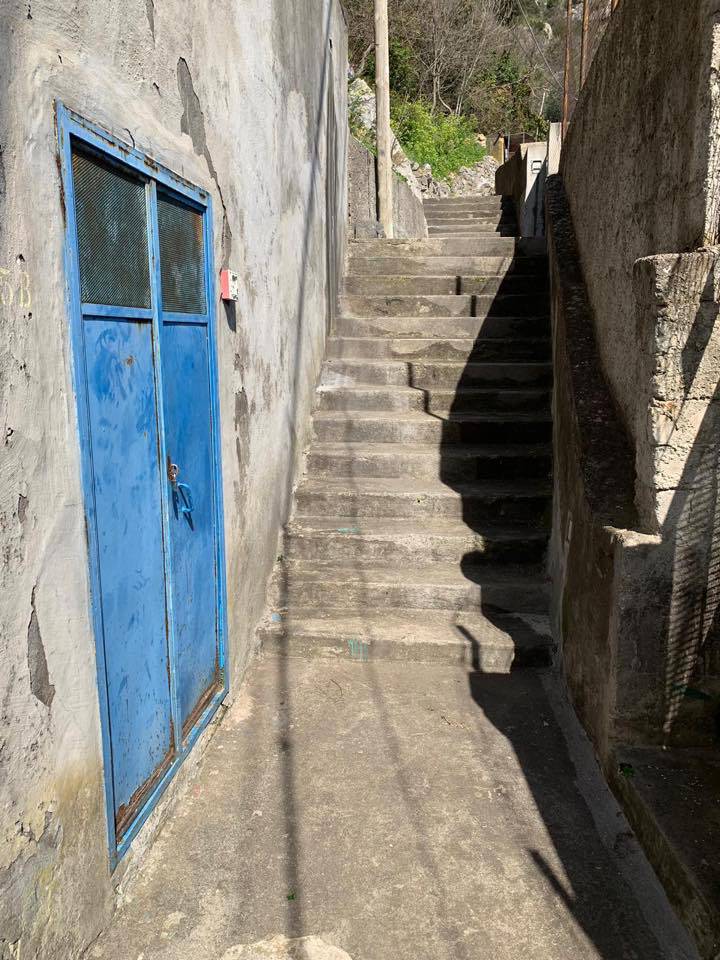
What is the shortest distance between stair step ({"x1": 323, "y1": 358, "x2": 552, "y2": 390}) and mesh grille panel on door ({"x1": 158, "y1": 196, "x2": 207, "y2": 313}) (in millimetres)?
3040

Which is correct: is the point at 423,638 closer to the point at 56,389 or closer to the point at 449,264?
the point at 56,389

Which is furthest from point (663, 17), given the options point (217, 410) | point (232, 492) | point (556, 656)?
point (556, 656)

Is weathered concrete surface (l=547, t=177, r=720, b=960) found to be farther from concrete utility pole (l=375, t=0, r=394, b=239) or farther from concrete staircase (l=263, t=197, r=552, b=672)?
concrete utility pole (l=375, t=0, r=394, b=239)

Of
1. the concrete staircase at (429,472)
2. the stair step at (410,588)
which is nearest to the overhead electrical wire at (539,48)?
the concrete staircase at (429,472)

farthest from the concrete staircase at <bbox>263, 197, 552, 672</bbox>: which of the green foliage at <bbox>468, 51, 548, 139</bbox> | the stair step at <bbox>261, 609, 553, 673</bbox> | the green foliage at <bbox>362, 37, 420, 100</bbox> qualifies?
the green foliage at <bbox>468, 51, 548, 139</bbox>

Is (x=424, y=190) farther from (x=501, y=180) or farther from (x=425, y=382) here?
(x=425, y=382)

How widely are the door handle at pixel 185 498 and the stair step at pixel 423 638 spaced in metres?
1.50

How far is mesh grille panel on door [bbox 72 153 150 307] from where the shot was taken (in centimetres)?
217

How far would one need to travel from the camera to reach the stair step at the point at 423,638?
413 cm

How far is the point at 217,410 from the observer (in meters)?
3.37

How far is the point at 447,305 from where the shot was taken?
683 cm

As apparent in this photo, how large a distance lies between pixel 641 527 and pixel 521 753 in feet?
4.12

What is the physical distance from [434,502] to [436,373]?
1504 millimetres

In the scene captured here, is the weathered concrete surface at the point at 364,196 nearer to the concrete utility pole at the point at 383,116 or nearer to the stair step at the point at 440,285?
the concrete utility pole at the point at 383,116
